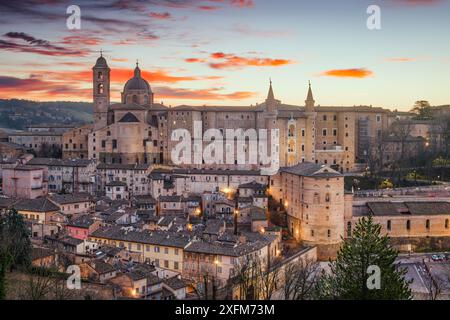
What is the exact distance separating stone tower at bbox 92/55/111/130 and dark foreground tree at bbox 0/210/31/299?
53.1ft

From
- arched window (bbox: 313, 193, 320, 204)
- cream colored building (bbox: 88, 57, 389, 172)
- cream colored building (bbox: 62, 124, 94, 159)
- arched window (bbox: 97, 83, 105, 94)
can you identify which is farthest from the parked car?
arched window (bbox: 97, 83, 105, 94)

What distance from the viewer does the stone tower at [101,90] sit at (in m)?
33.0

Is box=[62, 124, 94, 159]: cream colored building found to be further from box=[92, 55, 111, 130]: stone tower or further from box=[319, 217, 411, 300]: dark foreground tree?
box=[319, 217, 411, 300]: dark foreground tree

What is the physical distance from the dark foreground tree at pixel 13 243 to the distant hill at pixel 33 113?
29.6 m

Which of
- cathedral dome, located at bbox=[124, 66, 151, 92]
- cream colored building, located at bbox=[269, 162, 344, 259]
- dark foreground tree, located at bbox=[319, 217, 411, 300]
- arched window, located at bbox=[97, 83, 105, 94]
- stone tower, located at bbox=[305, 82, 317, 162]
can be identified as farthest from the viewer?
cathedral dome, located at bbox=[124, 66, 151, 92]

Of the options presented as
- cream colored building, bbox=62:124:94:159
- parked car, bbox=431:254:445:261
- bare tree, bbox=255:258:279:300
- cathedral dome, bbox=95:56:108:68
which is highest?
cathedral dome, bbox=95:56:108:68

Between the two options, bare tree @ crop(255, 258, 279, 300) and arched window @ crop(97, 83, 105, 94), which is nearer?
bare tree @ crop(255, 258, 279, 300)

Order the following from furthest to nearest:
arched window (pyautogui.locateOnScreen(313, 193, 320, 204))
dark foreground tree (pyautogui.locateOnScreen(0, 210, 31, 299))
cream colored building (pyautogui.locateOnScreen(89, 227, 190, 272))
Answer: arched window (pyautogui.locateOnScreen(313, 193, 320, 204)), cream colored building (pyautogui.locateOnScreen(89, 227, 190, 272)), dark foreground tree (pyautogui.locateOnScreen(0, 210, 31, 299))

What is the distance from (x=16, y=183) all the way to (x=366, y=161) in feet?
73.4

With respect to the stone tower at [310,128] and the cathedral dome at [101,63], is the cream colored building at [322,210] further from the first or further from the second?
the cathedral dome at [101,63]

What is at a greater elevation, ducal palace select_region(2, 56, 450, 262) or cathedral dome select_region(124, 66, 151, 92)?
cathedral dome select_region(124, 66, 151, 92)

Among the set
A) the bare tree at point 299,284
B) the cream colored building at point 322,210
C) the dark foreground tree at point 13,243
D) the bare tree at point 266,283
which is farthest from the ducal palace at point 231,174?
the dark foreground tree at point 13,243

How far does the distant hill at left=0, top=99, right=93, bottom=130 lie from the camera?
160ft
